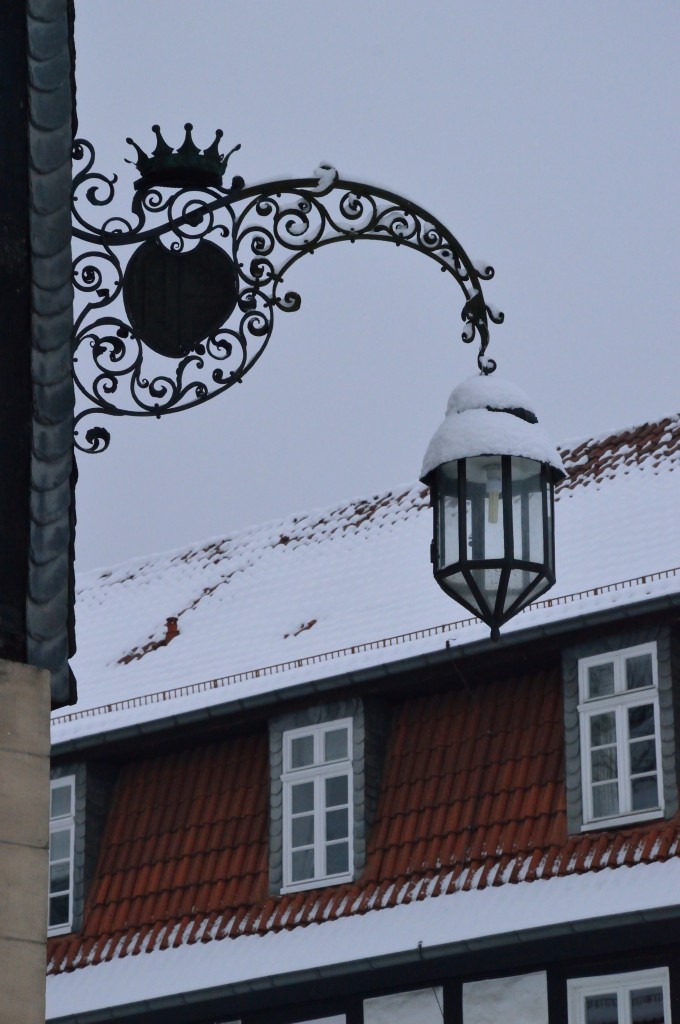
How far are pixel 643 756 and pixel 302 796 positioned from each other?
3464 millimetres

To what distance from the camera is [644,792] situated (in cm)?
2131

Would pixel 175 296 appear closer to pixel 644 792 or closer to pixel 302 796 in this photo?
pixel 644 792

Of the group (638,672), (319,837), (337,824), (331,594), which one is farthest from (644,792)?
(331,594)

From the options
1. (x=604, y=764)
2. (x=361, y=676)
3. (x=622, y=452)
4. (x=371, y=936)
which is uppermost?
(x=622, y=452)

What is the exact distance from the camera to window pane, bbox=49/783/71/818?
25344mm

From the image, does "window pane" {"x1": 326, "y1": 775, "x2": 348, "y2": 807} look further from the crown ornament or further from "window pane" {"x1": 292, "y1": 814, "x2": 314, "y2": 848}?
the crown ornament

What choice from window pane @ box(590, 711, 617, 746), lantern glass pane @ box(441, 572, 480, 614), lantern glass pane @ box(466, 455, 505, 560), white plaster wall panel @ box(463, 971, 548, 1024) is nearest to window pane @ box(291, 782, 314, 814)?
white plaster wall panel @ box(463, 971, 548, 1024)

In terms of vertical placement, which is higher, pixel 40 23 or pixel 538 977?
pixel 40 23

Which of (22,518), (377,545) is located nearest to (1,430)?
(22,518)

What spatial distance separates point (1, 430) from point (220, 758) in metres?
15.5

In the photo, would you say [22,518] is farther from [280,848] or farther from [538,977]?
[280,848]

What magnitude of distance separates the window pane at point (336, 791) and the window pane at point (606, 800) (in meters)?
2.64

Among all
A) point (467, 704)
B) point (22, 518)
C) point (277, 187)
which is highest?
point (467, 704)

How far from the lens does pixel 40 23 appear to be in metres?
9.63
